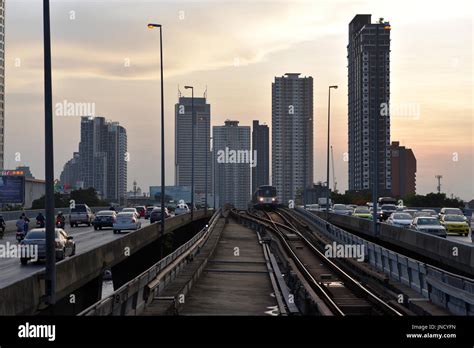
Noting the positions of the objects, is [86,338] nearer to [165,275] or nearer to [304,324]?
[304,324]

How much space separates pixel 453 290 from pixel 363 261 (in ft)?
65.7

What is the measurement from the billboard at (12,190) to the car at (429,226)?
A: 43331 mm

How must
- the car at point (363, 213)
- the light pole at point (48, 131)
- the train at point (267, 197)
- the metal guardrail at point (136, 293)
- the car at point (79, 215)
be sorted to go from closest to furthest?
the metal guardrail at point (136, 293), the light pole at point (48, 131), the car at point (363, 213), the car at point (79, 215), the train at point (267, 197)

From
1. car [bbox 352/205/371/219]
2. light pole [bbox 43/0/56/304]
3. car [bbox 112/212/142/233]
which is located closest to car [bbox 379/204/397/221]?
car [bbox 352/205/371/219]

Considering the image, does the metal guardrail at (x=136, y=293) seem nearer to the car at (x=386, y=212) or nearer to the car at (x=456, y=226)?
the car at (x=456, y=226)

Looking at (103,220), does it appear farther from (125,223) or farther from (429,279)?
(429,279)

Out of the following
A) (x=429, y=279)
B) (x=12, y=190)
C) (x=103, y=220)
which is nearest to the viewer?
(x=429, y=279)

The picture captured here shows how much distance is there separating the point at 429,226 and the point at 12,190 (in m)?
46.0

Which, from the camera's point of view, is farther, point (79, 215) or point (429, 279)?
point (79, 215)

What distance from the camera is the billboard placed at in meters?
78.0

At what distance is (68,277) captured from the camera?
22.2m

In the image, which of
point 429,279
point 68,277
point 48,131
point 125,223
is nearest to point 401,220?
point 125,223

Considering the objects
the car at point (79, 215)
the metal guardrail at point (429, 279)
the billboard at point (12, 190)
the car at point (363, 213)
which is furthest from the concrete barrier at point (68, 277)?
the billboard at point (12, 190)

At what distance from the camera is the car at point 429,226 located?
49.0 metres
